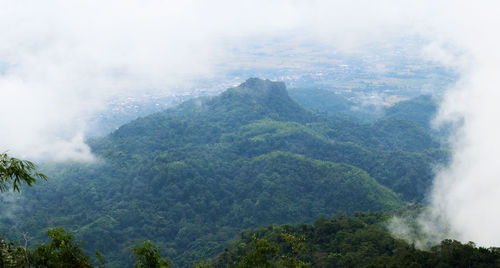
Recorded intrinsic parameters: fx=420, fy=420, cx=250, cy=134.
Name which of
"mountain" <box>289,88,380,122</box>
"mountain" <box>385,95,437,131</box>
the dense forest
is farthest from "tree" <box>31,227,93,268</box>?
"mountain" <box>385,95,437,131</box>

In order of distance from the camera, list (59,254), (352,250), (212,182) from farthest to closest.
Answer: (212,182) < (352,250) < (59,254)

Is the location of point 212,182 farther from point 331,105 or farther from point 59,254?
point 331,105

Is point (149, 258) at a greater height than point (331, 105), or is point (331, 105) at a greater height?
point (331, 105)

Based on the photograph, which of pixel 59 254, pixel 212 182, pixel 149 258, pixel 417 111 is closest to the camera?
pixel 59 254

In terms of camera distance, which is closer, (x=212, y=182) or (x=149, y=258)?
(x=149, y=258)

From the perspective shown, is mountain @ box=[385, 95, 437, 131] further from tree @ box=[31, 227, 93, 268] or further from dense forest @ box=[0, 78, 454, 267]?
tree @ box=[31, 227, 93, 268]

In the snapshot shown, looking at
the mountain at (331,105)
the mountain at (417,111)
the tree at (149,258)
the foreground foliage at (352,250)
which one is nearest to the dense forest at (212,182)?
the foreground foliage at (352,250)

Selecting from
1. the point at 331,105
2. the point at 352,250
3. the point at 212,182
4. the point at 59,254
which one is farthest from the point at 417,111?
the point at 59,254

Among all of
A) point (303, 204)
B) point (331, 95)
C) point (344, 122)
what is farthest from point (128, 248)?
point (331, 95)

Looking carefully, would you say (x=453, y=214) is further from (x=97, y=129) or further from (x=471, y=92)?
(x=97, y=129)

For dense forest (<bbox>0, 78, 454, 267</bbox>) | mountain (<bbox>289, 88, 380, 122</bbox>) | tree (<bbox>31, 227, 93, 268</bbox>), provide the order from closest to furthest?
tree (<bbox>31, 227, 93, 268</bbox>) < dense forest (<bbox>0, 78, 454, 267</bbox>) < mountain (<bbox>289, 88, 380, 122</bbox>)

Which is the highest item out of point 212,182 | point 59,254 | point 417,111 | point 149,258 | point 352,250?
point 417,111
